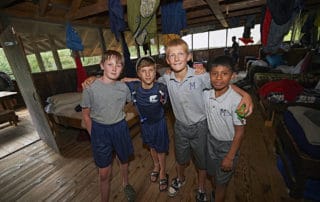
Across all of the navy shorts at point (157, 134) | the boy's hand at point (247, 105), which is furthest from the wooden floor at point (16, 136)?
the boy's hand at point (247, 105)

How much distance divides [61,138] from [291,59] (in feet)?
25.2

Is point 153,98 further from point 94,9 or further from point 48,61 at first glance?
point 48,61

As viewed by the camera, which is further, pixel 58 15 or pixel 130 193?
pixel 58 15

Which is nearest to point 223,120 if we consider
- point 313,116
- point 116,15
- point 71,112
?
point 313,116

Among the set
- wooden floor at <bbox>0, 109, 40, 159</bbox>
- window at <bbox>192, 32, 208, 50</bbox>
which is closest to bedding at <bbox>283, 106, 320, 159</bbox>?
wooden floor at <bbox>0, 109, 40, 159</bbox>

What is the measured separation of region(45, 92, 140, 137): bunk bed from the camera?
305 centimetres

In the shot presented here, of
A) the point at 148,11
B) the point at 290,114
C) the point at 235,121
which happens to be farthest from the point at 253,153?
the point at 148,11

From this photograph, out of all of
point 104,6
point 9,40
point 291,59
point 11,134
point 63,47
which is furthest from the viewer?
point 291,59

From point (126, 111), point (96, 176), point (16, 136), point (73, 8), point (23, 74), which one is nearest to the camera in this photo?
point (96, 176)

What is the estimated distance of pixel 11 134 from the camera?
13.0 ft

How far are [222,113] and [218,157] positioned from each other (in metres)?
0.40

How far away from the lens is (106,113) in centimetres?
153

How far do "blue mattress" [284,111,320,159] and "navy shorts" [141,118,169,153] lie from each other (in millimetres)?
1327

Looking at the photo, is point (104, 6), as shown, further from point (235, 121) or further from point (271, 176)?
point (271, 176)
